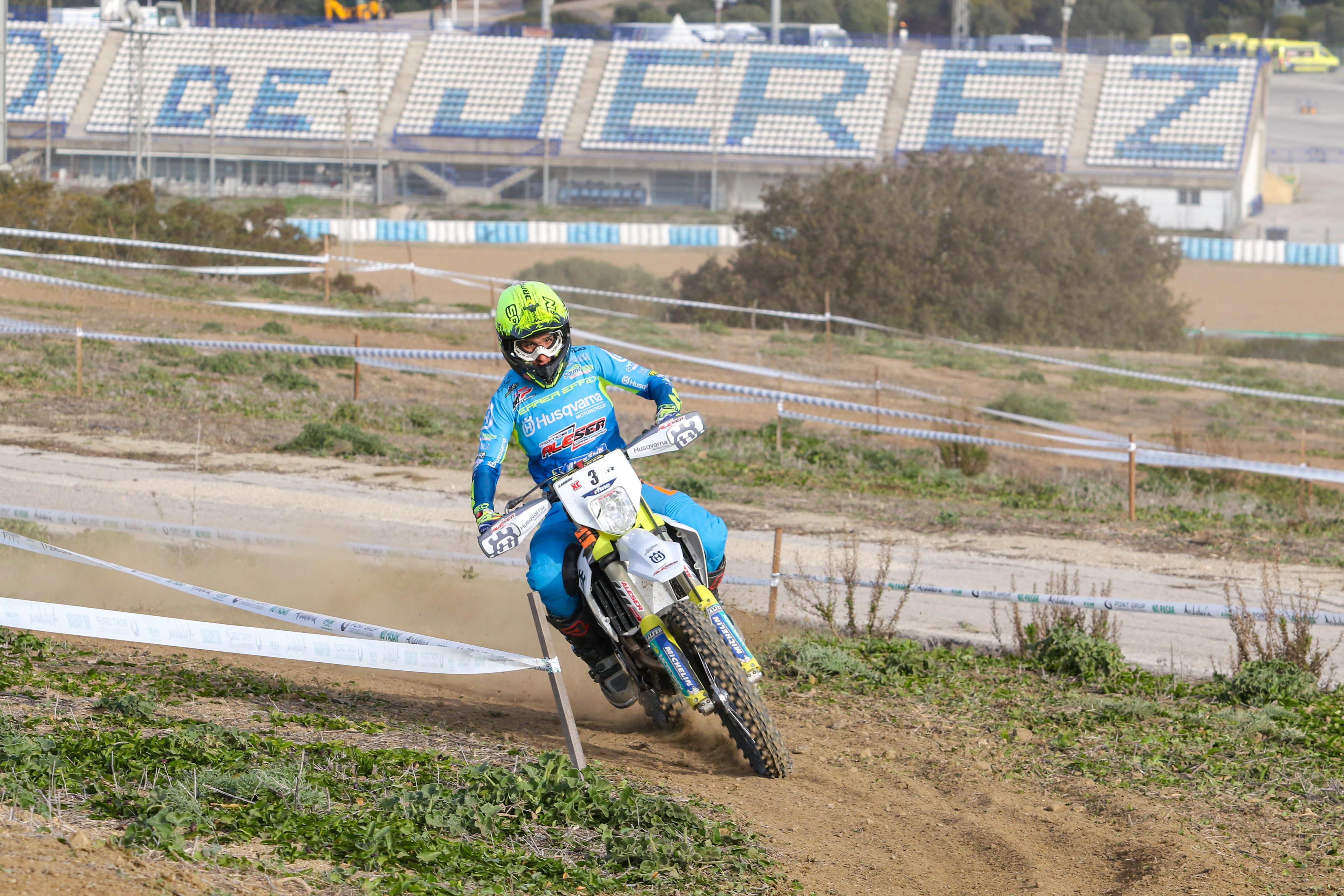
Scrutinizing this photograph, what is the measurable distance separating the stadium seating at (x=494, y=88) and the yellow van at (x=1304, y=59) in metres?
56.3

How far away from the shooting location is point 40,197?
33500mm

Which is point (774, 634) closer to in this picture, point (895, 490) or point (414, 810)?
point (414, 810)

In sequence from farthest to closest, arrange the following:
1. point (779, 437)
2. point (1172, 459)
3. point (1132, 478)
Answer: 1. point (779, 437)
2. point (1172, 459)
3. point (1132, 478)

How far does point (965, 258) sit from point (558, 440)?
95.4 feet

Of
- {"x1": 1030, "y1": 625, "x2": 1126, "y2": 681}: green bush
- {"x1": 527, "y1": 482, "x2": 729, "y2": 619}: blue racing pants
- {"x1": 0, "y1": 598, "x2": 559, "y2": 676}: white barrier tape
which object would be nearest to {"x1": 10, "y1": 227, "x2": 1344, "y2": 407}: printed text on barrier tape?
{"x1": 1030, "y1": 625, "x2": 1126, "y2": 681}: green bush

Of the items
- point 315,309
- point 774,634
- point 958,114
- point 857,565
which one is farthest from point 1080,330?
point 958,114

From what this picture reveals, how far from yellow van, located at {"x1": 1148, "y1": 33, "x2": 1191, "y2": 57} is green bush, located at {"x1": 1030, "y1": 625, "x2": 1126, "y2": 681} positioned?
7083 cm

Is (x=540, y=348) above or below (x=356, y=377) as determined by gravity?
above

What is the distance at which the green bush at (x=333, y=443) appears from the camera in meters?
14.6

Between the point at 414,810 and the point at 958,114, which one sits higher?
the point at 958,114

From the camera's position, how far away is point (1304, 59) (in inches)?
3962

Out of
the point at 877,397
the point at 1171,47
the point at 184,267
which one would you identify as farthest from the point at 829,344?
the point at 1171,47

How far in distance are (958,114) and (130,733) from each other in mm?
67327

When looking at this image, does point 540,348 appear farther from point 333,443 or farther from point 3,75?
point 3,75
